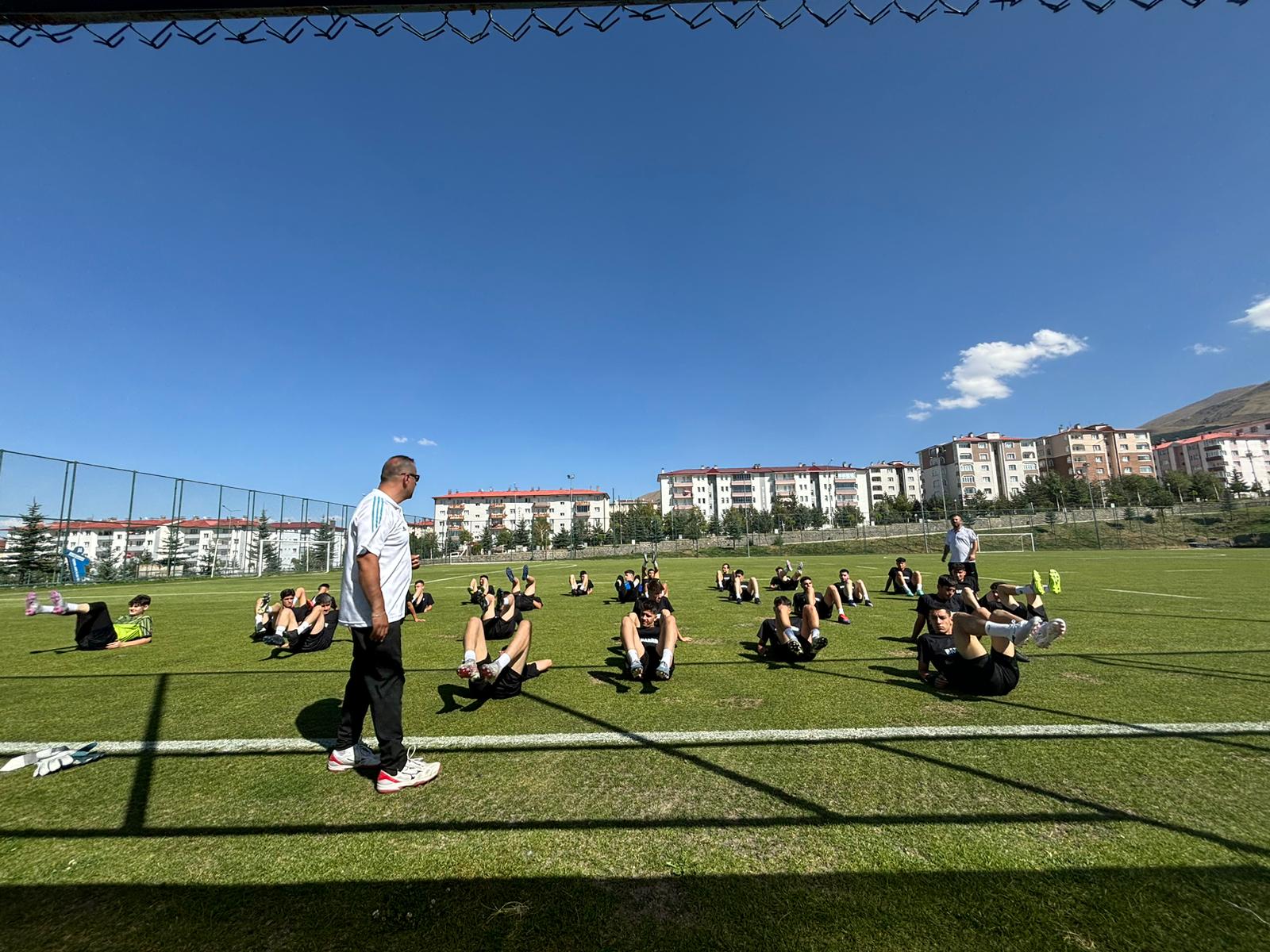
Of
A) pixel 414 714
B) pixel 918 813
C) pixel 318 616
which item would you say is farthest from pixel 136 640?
pixel 918 813

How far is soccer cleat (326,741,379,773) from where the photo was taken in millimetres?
3912

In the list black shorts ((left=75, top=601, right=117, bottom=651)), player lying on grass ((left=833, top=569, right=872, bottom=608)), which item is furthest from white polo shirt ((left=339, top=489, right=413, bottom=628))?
→ player lying on grass ((left=833, top=569, right=872, bottom=608))

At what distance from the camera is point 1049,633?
4781mm

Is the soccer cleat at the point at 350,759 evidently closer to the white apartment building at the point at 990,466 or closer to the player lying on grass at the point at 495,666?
the player lying on grass at the point at 495,666

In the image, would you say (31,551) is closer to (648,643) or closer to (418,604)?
(418,604)

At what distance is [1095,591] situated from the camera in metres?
14.5

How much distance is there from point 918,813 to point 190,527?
157 feet

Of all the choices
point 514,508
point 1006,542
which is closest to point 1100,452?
point 1006,542

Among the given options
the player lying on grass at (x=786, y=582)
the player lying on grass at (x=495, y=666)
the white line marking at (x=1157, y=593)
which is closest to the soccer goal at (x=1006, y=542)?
the white line marking at (x=1157, y=593)

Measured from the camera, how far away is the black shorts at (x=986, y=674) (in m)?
5.29

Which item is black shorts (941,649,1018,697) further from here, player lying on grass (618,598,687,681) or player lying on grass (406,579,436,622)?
player lying on grass (406,579,436,622)

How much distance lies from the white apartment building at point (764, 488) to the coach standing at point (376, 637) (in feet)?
357

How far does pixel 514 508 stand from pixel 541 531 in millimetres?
18736

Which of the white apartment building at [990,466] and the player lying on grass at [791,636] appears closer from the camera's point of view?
the player lying on grass at [791,636]
